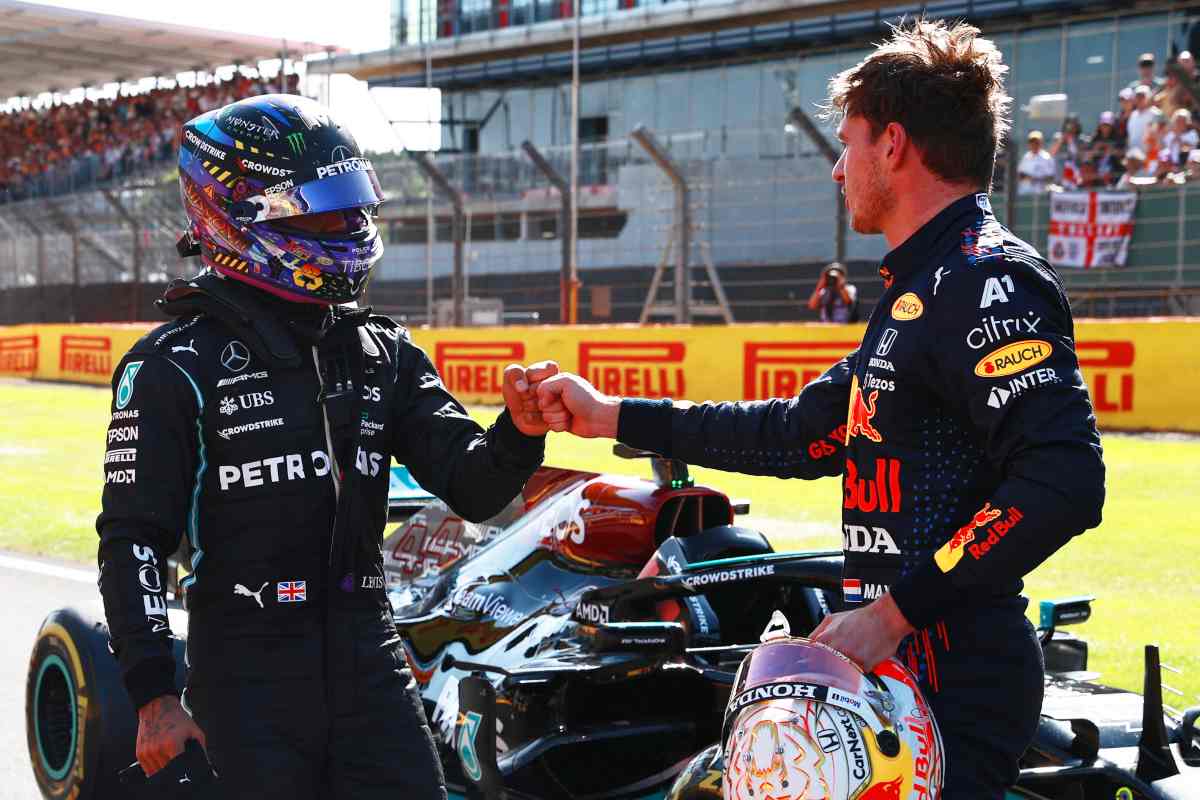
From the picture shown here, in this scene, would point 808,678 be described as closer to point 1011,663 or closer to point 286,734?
point 1011,663

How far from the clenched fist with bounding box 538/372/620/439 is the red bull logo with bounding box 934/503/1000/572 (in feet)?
3.18

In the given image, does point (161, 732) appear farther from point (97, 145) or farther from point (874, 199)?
point (97, 145)

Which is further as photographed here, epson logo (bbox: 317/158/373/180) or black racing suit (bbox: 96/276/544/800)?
epson logo (bbox: 317/158/373/180)

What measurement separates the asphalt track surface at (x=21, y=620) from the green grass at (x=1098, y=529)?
29.0 inches

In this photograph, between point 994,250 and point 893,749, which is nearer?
point 893,749

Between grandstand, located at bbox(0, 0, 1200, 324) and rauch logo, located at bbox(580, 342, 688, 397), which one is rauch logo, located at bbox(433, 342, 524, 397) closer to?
rauch logo, located at bbox(580, 342, 688, 397)

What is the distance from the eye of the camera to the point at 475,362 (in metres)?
19.2

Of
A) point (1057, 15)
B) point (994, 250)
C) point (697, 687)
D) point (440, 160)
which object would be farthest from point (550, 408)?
point (1057, 15)

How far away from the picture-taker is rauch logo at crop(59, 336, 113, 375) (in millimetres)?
25016

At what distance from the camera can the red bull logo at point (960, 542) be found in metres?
2.20

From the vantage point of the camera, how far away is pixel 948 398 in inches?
91.8

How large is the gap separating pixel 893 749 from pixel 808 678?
0.16 meters

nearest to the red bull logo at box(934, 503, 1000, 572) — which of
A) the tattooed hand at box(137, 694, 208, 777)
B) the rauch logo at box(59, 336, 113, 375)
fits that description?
the tattooed hand at box(137, 694, 208, 777)

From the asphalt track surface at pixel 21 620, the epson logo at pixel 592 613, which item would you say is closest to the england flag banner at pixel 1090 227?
the asphalt track surface at pixel 21 620
